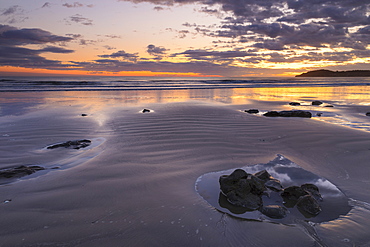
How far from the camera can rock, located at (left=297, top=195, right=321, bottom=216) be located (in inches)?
114

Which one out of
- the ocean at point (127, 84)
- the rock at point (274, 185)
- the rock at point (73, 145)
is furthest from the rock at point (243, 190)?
the ocean at point (127, 84)

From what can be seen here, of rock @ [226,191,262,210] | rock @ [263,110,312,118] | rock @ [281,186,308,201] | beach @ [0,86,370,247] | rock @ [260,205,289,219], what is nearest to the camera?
beach @ [0,86,370,247]

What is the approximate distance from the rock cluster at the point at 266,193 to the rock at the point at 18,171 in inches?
134

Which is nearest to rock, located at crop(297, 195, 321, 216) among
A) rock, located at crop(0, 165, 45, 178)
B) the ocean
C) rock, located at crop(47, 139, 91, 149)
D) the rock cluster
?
the rock cluster

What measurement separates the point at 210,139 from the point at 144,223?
397 centimetres

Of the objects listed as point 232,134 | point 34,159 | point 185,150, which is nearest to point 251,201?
point 185,150

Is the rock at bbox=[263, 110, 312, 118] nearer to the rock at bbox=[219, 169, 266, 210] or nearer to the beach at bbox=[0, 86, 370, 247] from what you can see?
the beach at bbox=[0, 86, 370, 247]

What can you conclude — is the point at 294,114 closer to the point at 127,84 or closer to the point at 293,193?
the point at 293,193

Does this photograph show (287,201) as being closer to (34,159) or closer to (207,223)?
(207,223)

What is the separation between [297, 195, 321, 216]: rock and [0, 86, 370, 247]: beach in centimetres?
18

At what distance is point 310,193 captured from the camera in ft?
10.5

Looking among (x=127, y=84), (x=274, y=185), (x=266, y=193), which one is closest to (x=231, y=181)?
(x=266, y=193)

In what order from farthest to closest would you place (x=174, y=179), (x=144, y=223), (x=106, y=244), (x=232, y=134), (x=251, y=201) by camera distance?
1. (x=232, y=134)
2. (x=174, y=179)
3. (x=251, y=201)
4. (x=144, y=223)
5. (x=106, y=244)

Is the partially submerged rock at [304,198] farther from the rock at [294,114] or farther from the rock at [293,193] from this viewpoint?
the rock at [294,114]
